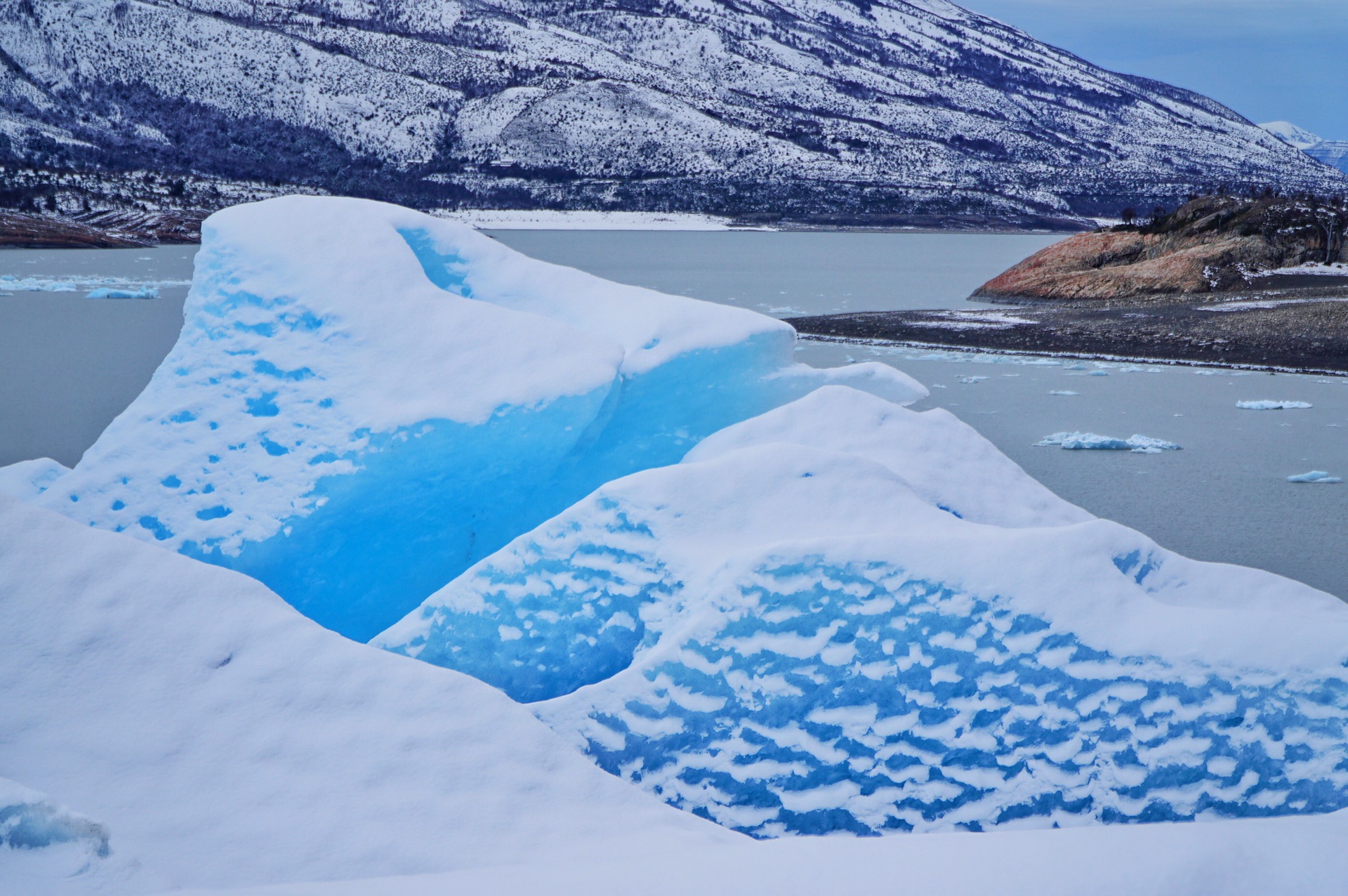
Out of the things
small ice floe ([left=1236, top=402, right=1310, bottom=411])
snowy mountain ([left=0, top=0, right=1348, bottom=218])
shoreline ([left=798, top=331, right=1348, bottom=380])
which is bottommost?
small ice floe ([left=1236, top=402, right=1310, bottom=411])

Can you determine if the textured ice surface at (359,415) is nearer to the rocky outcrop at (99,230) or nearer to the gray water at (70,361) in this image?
the gray water at (70,361)

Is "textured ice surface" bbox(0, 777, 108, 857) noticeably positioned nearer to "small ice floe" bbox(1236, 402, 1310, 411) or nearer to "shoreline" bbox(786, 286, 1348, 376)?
"small ice floe" bbox(1236, 402, 1310, 411)

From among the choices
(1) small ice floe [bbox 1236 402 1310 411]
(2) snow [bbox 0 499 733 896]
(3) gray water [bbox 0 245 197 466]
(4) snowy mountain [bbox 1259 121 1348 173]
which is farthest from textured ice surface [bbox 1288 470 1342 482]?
(4) snowy mountain [bbox 1259 121 1348 173]

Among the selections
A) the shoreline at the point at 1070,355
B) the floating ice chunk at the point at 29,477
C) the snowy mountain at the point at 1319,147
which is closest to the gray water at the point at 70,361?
the floating ice chunk at the point at 29,477

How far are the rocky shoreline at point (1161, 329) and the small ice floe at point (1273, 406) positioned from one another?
1.67 m

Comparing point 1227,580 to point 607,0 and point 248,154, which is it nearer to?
point 248,154

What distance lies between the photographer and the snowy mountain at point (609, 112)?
53781 millimetres

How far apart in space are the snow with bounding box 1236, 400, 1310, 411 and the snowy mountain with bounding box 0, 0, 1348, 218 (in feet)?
145

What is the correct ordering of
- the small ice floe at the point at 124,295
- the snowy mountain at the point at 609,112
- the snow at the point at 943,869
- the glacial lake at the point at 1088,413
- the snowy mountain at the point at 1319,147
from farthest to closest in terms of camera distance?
the snowy mountain at the point at 1319,147, the snowy mountain at the point at 609,112, the small ice floe at the point at 124,295, the glacial lake at the point at 1088,413, the snow at the point at 943,869

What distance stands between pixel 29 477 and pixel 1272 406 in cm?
712

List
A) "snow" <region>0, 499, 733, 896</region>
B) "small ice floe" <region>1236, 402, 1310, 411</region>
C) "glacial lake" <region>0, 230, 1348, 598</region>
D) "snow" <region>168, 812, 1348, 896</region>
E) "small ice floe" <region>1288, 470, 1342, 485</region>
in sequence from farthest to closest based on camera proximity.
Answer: "small ice floe" <region>1236, 402, 1310, 411</region>
"small ice floe" <region>1288, 470, 1342, 485</region>
"glacial lake" <region>0, 230, 1348, 598</region>
"snow" <region>0, 499, 733, 896</region>
"snow" <region>168, 812, 1348, 896</region>

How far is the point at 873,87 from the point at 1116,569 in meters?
73.9

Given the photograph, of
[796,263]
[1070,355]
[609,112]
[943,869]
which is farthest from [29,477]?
[609,112]

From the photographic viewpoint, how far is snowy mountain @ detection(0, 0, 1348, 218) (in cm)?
5378
